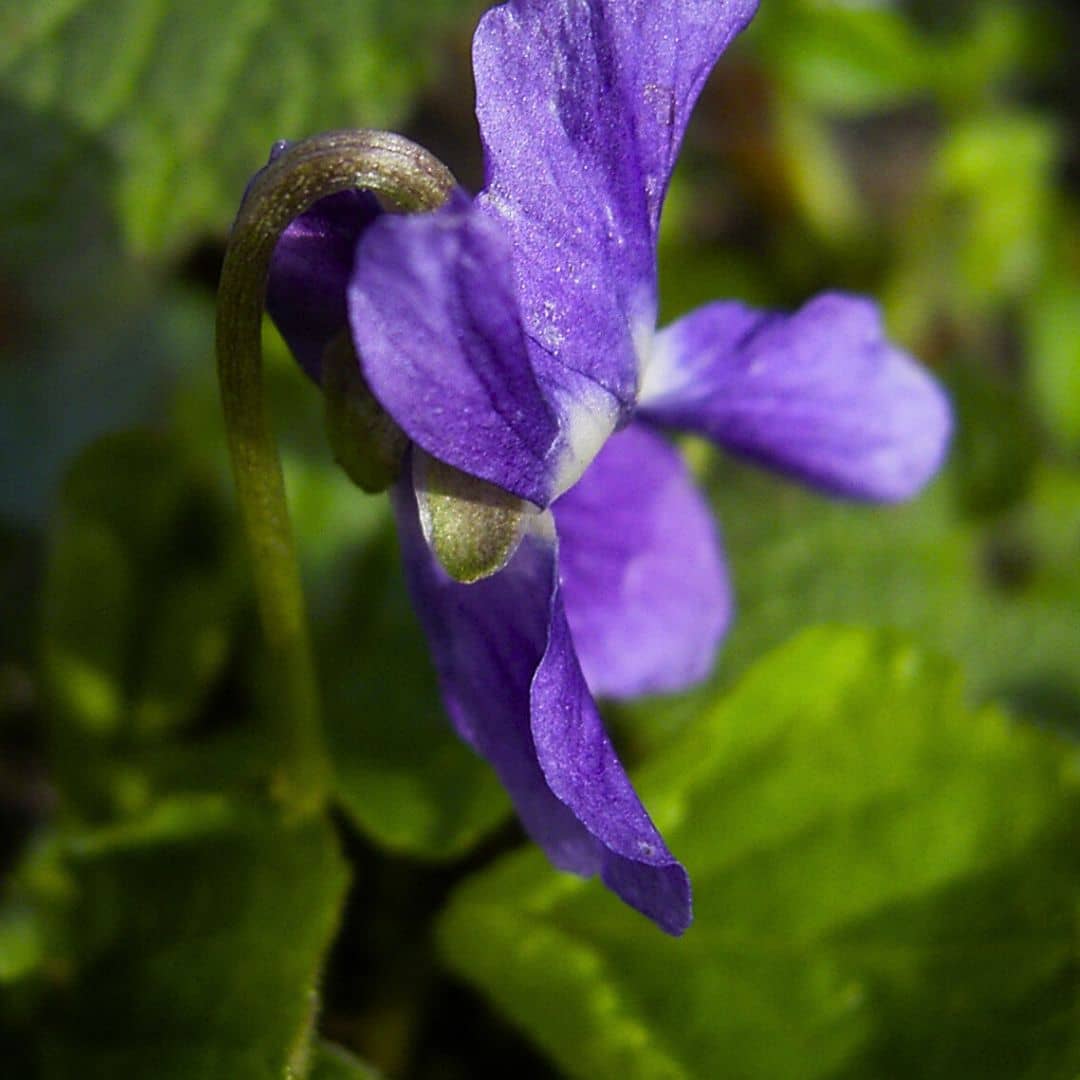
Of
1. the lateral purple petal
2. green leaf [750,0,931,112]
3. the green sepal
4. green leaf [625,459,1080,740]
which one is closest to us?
the lateral purple petal

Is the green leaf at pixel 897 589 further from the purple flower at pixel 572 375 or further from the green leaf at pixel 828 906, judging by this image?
the purple flower at pixel 572 375

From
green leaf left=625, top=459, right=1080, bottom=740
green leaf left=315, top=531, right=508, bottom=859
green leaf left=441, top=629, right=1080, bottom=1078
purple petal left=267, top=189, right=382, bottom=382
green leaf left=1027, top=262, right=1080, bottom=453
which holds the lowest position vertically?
green leaf left=1027, top=262, right=1080, bottom=453

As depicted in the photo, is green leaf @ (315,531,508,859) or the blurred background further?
green leaf @ (315,531,508,859)

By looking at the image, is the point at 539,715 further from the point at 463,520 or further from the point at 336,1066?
the point at 336,1066

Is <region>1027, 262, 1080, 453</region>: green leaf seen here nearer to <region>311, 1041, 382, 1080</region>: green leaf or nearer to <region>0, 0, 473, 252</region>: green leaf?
<region>0, 0, 473, 252</region>: green leaf

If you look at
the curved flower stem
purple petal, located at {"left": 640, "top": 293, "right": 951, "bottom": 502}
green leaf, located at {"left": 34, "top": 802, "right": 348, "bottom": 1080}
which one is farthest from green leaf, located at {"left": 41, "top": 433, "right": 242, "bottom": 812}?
purple petal, located at {"left": 640, "top": 293, "right": 951, "bottom": 502}

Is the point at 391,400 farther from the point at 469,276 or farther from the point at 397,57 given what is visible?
the point at 397,57

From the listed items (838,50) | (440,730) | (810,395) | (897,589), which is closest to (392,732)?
(440,730)
